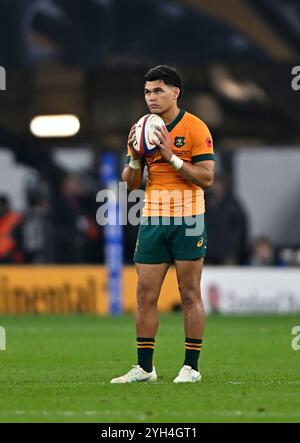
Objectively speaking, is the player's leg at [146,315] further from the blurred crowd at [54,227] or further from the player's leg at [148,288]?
the blurred crowd at [54,227]

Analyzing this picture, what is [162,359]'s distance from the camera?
12594mm

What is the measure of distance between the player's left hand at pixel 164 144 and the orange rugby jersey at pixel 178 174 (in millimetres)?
187

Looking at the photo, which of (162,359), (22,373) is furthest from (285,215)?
(22,373)

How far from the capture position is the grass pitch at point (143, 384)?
8375 mm

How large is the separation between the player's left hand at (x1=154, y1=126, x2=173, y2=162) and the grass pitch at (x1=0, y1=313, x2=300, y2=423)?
1.70 metres

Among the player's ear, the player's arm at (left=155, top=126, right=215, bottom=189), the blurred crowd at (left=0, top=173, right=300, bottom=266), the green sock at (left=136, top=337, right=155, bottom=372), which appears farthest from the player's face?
the blurred crowd at (left=0, top=173, right=300, bottom=266)

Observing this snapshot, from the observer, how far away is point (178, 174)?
1017cm

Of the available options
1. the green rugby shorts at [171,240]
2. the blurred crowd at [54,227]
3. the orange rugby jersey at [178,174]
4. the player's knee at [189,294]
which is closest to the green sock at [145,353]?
the player's knee at [189,294]

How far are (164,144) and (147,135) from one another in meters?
0.17

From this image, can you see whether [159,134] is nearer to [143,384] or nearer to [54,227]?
[143,384]

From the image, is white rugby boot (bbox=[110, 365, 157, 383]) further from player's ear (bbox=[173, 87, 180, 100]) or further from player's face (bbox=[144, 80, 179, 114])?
player's ear (bbox=[173, 87, 180, 100])

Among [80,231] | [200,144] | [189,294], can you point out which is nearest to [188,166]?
[200,144]

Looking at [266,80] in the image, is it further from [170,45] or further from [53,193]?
[53,193]

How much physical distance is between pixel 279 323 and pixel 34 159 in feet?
22.6
